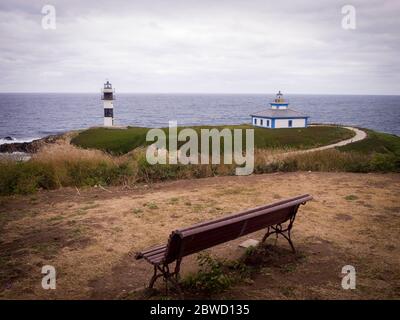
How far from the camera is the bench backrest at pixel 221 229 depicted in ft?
13.1

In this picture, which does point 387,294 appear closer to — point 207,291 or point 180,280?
point 207,291

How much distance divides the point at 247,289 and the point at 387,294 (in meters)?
1.69

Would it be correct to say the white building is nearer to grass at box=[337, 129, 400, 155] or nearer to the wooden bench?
grass at box=[337, 129, 400, 155]

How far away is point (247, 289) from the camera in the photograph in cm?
448

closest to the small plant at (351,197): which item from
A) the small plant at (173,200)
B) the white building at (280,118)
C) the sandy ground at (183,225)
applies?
the sandy ground at (183,225)

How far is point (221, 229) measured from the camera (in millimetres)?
4348

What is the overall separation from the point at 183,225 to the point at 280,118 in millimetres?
37222

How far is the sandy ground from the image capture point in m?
4.66

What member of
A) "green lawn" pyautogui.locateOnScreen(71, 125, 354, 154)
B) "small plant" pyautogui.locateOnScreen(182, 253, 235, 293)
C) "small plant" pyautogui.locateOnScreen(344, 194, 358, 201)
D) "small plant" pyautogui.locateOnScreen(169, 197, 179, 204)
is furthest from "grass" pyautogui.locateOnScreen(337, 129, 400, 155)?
"small plant" pyautogui.locateOnScreen(182, 253, 235, 293)

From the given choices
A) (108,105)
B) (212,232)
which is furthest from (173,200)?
(108,105)

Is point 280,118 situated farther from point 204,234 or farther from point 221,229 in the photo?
point 204,234

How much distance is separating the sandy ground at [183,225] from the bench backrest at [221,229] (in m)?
0.66

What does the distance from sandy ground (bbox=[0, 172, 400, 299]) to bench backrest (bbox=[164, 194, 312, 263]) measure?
26.0 inches

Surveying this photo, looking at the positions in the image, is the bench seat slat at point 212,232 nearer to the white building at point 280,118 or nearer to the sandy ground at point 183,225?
the sandy ground at point 183,225
